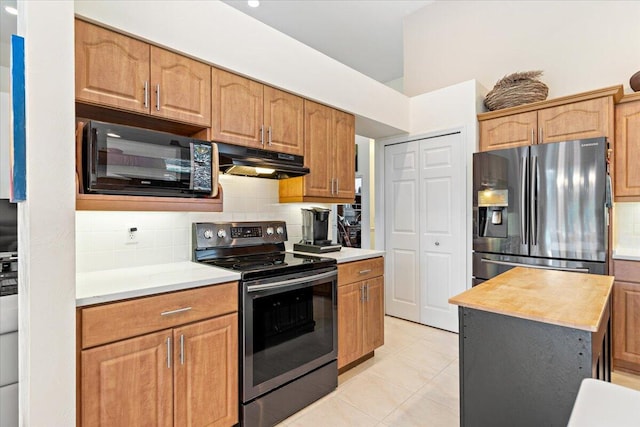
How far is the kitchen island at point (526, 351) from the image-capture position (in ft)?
4.26

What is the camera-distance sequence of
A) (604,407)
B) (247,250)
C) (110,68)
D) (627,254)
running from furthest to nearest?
(627,254) → (247,250) → (110,68) → (604,407)

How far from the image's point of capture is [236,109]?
2193 millimetres

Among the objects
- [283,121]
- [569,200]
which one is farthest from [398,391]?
[283,121]

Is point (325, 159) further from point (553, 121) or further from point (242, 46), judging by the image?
point (553, 121)

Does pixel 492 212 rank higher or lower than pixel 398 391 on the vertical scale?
higher

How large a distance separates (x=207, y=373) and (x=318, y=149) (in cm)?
182

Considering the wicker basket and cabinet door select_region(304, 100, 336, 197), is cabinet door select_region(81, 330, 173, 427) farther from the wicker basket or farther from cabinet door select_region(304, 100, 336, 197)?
the wicker basket

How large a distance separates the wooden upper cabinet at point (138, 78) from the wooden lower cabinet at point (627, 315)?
10.6 feet

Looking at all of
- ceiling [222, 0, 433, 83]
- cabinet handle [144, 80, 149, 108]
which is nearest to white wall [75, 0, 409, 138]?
cabinet handle [144, 80, 149, 108]

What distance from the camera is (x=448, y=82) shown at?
4.16 meters

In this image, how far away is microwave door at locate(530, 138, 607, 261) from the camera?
8.39ft

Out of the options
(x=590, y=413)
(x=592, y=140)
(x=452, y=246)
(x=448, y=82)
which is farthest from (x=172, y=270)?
(x=448, y=82)

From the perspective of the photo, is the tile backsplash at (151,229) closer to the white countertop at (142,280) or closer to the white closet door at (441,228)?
the white countertop at (142,280)

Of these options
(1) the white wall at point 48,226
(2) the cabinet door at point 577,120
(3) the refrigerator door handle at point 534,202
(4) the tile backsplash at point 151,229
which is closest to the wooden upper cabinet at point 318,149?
(4) the tile backsplash at point 151,229
